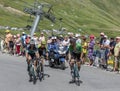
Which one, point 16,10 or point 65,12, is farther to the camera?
point 65,12

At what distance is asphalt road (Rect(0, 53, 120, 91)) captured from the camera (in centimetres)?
1944

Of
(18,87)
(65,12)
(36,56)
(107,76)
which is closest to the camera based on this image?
(18,87)

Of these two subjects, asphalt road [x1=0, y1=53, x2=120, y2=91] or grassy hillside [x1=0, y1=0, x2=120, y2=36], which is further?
grassy hillside [x1=0, y1=0, x2=120, y2=36]

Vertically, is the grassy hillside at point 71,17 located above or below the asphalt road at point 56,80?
above

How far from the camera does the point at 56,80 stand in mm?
22109

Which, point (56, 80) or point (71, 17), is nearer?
point (56, 80)

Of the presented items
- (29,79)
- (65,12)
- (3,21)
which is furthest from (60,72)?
(65,12)

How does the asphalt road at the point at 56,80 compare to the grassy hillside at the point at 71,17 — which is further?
the grassy hillside at the point at 71,17

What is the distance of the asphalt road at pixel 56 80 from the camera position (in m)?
19.4

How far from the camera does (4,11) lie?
107 metres

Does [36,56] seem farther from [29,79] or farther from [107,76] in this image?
[107,76]

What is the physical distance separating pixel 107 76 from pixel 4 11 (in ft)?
278

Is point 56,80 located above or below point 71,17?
below

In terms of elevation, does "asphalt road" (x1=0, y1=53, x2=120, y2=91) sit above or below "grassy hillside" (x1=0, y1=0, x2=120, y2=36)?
below
